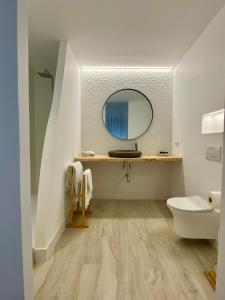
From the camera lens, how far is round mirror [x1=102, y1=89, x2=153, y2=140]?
3586 millimetres

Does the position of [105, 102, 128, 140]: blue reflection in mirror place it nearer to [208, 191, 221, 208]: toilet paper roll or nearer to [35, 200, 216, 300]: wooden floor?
[35, 200, 216, 300]: wooden floor

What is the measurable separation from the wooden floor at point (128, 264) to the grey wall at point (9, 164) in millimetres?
725

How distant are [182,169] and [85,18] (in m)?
2.37

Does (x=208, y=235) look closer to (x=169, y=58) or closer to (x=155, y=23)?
(x=155, y=23)

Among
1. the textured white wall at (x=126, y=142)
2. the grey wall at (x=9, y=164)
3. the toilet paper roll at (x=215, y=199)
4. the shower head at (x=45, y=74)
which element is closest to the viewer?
the grey wall at (x=9, y=164)

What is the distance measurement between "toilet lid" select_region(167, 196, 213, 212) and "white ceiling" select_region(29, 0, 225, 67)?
192 cm

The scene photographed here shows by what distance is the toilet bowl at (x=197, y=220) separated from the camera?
1.97 meters

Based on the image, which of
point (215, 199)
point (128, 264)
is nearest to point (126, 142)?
point (215, 199)

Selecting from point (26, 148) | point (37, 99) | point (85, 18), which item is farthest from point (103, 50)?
point (26, 148)

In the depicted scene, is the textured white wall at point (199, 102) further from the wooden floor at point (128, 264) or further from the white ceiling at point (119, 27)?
the wooden floor at point (128, 264)

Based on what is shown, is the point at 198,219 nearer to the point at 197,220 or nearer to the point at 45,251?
the point at 197,220

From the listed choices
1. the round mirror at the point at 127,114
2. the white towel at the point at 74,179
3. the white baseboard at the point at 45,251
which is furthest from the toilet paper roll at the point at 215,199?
→ the round mirror at the point at 127,114

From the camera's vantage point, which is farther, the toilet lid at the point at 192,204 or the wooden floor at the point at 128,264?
the toilet lid at the point at 192,204

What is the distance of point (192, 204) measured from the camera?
2.18 meters
